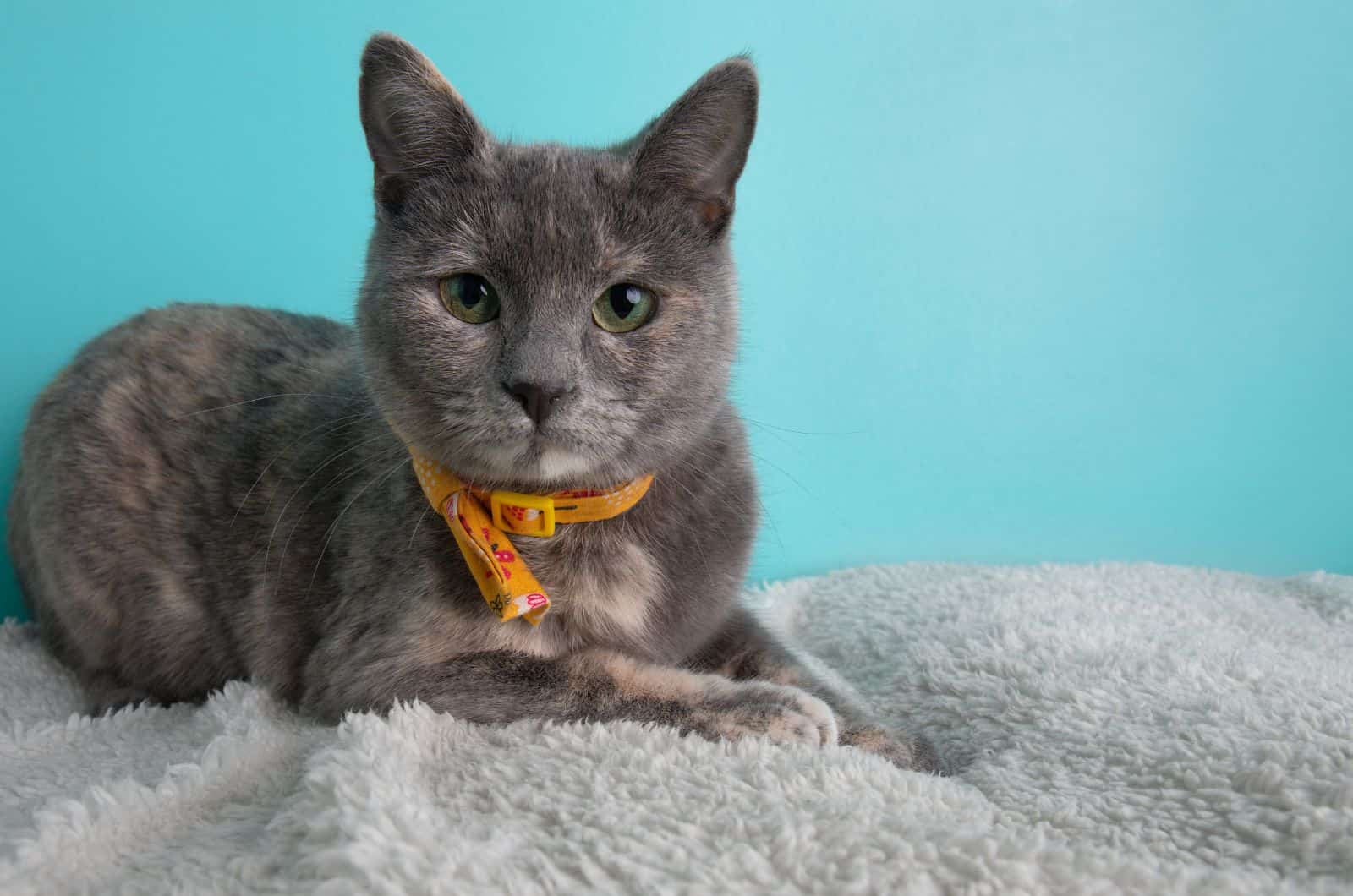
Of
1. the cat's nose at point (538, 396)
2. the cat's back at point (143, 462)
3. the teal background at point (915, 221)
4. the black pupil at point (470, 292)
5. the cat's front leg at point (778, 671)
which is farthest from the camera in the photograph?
the teal background at point (915, 221)

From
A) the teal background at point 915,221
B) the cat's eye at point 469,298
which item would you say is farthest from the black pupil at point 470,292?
the teal background at point 915,221

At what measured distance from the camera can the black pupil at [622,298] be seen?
959mm

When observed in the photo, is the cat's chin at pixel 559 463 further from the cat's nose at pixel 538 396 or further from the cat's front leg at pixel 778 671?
the cat's front leg at pixel 778 671

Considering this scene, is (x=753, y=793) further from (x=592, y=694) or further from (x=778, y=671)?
(x=778, y=671)

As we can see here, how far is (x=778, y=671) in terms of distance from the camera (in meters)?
1.19

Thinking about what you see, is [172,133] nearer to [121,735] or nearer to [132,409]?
[132,409]

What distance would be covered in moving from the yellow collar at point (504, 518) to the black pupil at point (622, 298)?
0.65 feet

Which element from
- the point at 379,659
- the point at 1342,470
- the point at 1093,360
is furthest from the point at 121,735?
the point at 1342,470

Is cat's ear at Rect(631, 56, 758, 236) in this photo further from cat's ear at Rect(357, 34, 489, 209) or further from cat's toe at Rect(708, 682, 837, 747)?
cat's toe at Rect(708, 682, 837, 747)

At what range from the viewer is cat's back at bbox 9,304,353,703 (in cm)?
128

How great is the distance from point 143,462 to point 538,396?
0.80 metres

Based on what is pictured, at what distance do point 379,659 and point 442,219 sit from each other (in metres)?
0.51

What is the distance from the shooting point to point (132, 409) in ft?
4.34

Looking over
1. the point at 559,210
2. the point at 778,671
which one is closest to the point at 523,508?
the point at 559,210
